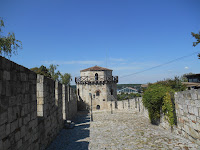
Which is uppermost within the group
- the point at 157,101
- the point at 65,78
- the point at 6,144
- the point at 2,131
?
the point at 65,78

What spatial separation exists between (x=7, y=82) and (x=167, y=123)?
8.81 meters

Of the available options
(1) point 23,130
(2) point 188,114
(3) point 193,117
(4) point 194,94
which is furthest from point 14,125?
(2) point 188,114

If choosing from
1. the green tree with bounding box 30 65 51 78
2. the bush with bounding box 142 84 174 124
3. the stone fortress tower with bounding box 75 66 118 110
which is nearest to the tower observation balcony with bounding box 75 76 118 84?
the stone fortress tower with bounding box 75 66 118 110

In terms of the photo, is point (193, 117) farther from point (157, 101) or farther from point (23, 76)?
point (23, 76)

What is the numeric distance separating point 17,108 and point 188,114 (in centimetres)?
694

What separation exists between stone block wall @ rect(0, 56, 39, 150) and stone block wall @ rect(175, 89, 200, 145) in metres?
6.11

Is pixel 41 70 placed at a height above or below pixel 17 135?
above

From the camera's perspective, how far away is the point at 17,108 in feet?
12.1

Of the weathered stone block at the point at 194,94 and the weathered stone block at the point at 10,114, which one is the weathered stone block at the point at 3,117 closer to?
the weathered stone block at the point at 10,114

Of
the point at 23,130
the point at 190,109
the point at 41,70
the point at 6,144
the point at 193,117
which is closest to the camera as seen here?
the point at 6,144

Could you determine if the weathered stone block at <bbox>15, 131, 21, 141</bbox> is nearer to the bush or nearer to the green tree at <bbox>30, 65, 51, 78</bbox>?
the bush

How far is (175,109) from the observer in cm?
832

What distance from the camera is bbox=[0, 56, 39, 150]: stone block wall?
313 cm

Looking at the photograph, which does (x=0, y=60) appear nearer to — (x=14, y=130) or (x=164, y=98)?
(x=14, y=130)
